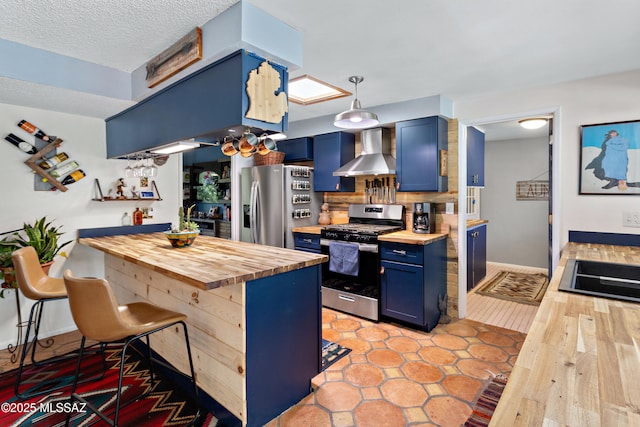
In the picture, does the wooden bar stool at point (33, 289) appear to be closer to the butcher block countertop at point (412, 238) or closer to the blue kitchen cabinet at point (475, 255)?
the butcher block countertop at point (412, 238)

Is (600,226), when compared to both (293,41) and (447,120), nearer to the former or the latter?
(447,120)

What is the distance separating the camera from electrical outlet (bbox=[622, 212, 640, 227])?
270cm

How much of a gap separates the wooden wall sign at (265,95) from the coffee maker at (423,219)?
2.01 m

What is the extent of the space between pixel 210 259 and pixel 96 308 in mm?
683

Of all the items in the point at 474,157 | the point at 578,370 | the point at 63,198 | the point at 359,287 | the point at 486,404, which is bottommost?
the point at 486,404

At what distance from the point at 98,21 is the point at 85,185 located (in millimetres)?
1957

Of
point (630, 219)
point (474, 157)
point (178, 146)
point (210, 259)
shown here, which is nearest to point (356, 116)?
point (178, 146)

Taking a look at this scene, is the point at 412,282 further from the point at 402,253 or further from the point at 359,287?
the point at 359,287

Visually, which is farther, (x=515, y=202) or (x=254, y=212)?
(x=515, y=202)

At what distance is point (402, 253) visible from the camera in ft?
10.9

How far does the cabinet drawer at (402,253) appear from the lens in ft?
10.5

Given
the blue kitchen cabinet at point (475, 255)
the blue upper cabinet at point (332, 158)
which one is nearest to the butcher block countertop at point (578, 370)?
the blue upper cabinet at point (332, 158)

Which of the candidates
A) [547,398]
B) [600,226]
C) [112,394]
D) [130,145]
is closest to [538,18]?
[600,226]

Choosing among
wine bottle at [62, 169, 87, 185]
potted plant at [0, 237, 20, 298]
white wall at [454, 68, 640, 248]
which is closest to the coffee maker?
white wall at [454, 68, 640, 248]
